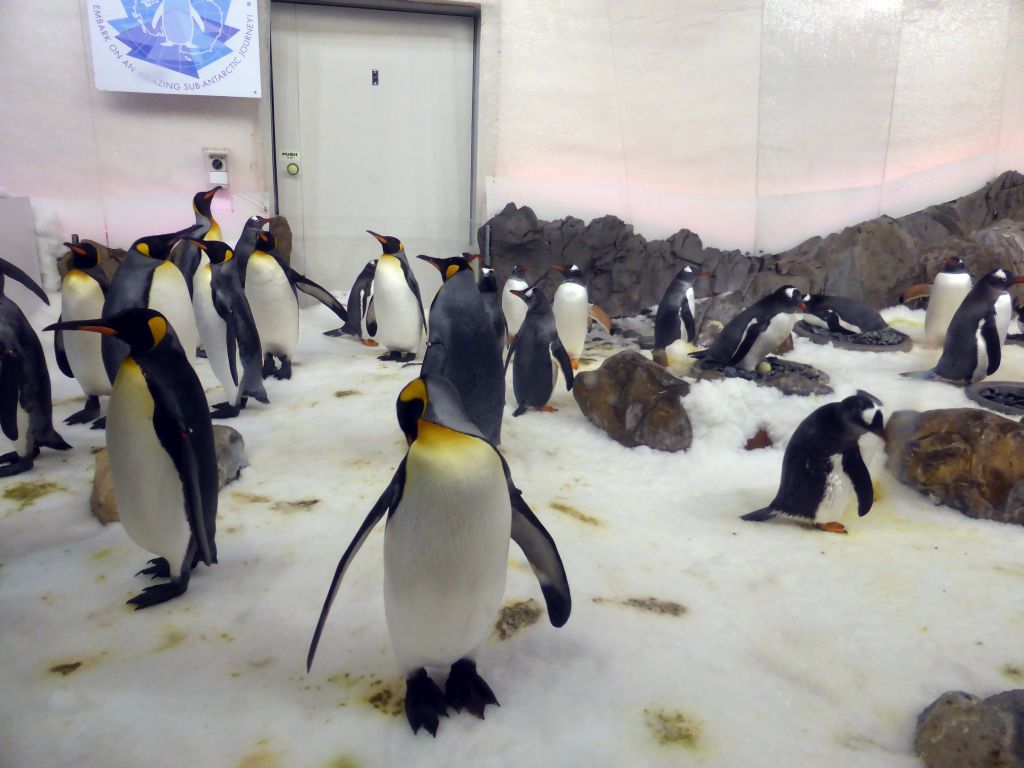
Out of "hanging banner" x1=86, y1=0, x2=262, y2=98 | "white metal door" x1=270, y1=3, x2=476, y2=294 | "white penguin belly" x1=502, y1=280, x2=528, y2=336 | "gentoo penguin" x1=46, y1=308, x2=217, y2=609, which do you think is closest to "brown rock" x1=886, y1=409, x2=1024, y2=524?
"gentoo penguin" x1=46, y1=308, x2=217, y2=609

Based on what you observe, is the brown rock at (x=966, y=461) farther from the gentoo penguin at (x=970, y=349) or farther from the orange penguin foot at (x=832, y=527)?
the gentoo penguin at (x=970, y=349)

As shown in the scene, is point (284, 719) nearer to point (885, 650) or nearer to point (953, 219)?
point (885, 650)

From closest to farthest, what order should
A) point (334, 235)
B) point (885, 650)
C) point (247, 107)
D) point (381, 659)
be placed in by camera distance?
point (381, 659) → point (885, 650) → point (247, 107) → point (334, 235)

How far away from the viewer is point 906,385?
12.2 feet

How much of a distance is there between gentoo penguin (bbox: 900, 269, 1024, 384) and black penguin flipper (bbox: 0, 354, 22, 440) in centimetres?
432

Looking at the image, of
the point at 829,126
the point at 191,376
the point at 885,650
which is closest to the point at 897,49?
the point at 829,126

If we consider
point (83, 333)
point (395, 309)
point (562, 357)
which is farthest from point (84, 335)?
point (562, 357)

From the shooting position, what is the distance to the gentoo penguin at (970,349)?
389cm

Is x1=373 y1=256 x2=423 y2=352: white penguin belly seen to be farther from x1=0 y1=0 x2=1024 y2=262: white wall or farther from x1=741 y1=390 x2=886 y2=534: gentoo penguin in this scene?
x1=741 y1=390 x2=886 y2=534: gentoo penguin

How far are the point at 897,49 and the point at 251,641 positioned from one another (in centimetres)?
684

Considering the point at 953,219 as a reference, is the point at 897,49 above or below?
above

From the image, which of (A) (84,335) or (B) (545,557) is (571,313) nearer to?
(A) (84,335)

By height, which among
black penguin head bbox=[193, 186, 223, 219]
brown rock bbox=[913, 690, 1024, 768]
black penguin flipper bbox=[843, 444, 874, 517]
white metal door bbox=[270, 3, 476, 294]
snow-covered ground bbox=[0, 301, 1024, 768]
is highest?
white metal door bbox=[270, 3, 476, 294]

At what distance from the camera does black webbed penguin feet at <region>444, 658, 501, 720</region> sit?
1.45 m
